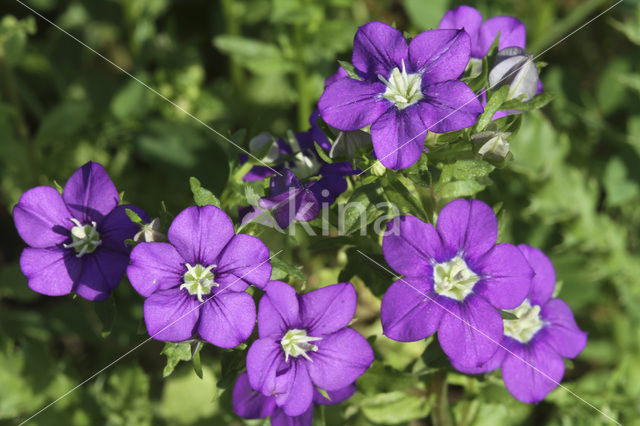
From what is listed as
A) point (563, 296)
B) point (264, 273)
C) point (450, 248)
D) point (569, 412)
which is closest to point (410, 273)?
point (450, 248)

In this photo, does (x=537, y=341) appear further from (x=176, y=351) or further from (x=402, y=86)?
(x=176, y=351)

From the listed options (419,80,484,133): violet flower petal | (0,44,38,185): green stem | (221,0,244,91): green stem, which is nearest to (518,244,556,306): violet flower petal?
(419,80,484,133): violet flower petal

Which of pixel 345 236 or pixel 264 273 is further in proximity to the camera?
pixel 345 236

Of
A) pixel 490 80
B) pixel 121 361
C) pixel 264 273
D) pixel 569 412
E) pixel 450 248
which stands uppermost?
pixel 490 80

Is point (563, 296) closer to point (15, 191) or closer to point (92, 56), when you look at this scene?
point (15, 191)

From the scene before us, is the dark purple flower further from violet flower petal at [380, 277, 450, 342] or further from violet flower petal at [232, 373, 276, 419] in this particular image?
violet flower petal at [232, 373, 276, 419]

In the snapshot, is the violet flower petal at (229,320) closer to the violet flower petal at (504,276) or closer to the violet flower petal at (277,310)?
the violet flower petal at (277,310)

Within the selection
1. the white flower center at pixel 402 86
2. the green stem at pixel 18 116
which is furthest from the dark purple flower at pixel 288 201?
the green stem at pixel 18 116

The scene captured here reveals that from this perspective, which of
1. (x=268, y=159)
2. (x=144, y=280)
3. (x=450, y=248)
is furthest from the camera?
(x=268, y=159)
